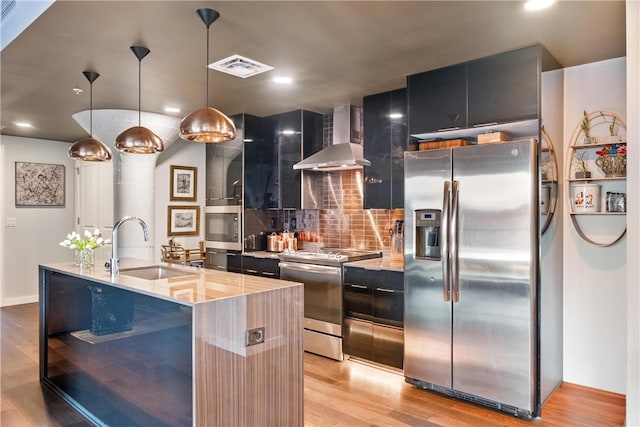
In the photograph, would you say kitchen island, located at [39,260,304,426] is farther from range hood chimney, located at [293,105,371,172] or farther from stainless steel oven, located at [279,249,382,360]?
range hood chimney, located at [293,105,371,172]

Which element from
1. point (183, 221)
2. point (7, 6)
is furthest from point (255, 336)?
point (183, 221)

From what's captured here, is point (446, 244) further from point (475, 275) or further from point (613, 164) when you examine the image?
point (613, 164)

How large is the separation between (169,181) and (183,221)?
1.91 feet

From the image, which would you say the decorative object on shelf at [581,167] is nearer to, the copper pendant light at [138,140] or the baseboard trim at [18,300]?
the copper pendant light at [138,140]

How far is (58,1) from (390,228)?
10.9 feet

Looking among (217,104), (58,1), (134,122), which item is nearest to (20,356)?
(134,122)

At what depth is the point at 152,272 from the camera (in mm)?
3305

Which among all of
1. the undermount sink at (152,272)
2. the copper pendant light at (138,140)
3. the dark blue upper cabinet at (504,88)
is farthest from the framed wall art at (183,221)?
the dark blue upper cabinet at (504,88)

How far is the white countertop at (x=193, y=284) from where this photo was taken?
2.20 meters

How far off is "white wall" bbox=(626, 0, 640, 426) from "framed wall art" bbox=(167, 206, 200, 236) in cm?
508

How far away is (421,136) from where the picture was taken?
3.57 meters

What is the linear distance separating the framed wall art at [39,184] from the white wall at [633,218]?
Answer: 734 centimetres

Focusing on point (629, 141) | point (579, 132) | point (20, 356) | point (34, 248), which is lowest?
point (20, 356)

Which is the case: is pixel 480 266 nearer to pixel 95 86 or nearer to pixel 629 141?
pixel 629 141
